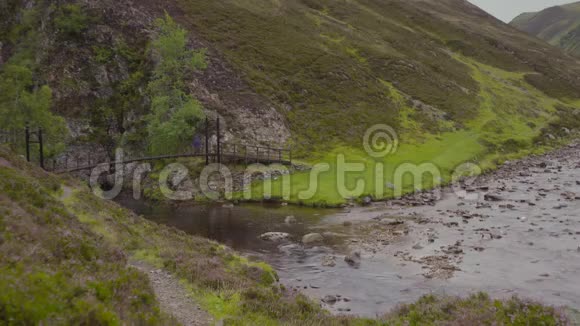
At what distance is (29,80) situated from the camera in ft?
182

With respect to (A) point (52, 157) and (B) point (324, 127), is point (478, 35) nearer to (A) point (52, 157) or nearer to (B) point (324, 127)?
(B) point (324, 127)

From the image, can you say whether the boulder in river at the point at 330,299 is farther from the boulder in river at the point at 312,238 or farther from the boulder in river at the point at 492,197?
the boulder in river at the point at 492,197

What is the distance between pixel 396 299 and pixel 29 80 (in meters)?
54.2

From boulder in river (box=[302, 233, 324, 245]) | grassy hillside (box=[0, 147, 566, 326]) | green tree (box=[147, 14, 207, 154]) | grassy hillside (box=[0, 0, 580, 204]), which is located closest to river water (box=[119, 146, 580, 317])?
boulder in river (box=[302, 233, 324, 245])

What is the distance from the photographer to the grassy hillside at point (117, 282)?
9.07 meters

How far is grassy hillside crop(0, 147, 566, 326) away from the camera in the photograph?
907 cm

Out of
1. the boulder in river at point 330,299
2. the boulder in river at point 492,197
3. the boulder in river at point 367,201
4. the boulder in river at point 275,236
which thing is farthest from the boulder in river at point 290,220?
the boulder in river at point 492,197

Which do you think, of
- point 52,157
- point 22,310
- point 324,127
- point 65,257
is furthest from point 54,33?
point 22,310

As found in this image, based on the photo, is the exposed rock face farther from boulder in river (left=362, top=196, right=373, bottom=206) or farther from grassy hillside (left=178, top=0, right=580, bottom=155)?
boulder in river (left=362, top=196, right=373, bottom=206)

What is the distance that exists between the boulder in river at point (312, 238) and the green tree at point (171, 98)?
26343 mm

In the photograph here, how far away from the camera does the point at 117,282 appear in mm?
12062

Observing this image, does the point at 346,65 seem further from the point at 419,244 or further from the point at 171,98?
the point at 419,244

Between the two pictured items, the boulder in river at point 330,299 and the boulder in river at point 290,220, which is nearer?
the boulder in river at point 330,299

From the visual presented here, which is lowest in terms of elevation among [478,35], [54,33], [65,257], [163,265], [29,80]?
[163,265]
